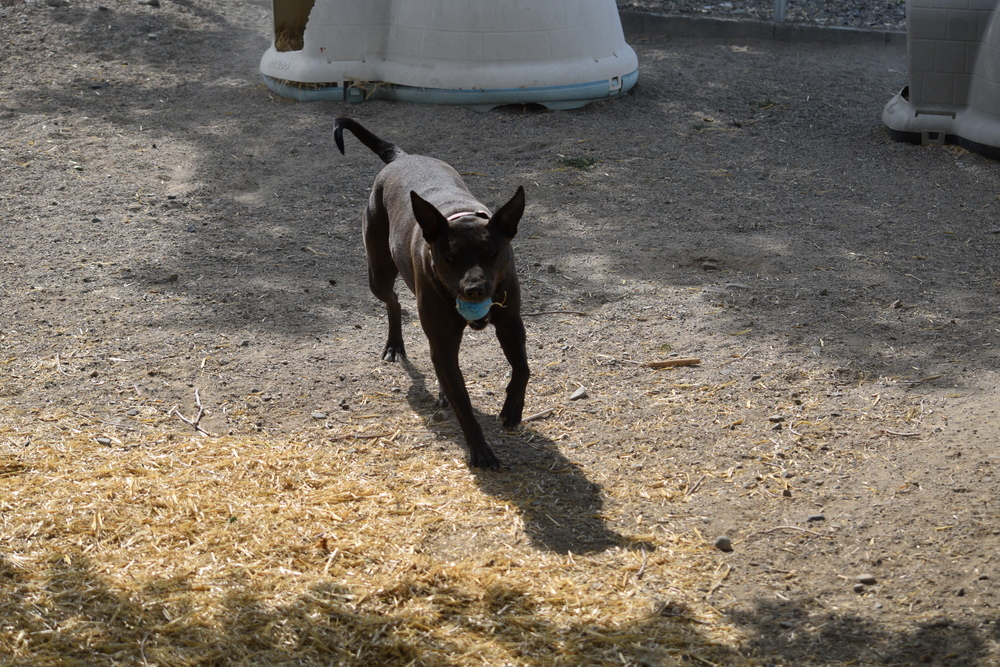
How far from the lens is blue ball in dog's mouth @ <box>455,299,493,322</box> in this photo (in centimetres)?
438

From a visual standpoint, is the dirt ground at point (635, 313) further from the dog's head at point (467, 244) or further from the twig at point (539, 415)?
the dog's head at point (467, 244)

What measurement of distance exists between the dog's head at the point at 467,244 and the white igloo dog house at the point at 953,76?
20.6 ft

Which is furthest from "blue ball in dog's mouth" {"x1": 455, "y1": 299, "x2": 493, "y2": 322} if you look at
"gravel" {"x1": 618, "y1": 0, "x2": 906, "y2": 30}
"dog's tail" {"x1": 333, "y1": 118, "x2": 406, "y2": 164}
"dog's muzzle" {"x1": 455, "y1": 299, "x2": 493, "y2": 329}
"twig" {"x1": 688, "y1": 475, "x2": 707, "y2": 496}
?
"gravel" {"x1": 618, "y1": 0, "x2": 906, "y2": 30}

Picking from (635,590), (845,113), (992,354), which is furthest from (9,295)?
(845,113)

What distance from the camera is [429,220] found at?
4.34 metres

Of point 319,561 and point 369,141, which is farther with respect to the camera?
point 369,141

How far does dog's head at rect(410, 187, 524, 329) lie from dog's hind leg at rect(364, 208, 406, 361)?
1209mm

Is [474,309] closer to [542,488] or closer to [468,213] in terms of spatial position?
[468,213]

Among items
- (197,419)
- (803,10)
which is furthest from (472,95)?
(803,10)

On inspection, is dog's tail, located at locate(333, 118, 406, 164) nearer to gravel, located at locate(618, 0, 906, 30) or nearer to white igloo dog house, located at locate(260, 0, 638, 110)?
white igloo dog house, located at locate(260, 0, 638, 110)

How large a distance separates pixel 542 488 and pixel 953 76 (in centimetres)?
677

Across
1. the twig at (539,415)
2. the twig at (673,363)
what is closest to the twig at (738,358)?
the twig at (673,363)

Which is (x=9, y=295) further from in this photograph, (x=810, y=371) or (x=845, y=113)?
(x=845, y=113)

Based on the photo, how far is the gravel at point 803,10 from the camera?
14383 mm
